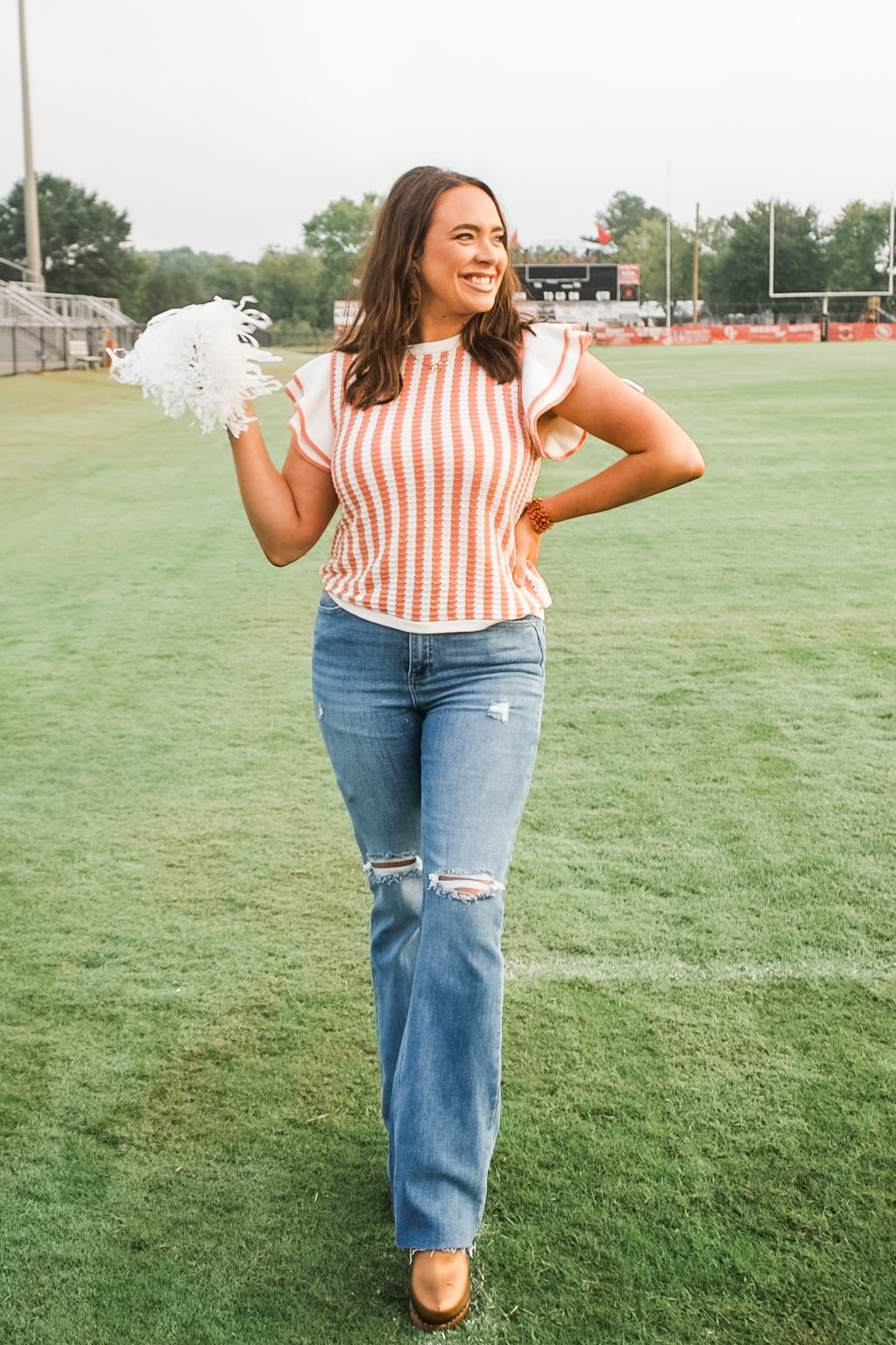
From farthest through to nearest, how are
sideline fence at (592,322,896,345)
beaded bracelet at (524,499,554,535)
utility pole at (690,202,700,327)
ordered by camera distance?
1. utility pole at (690,202,700,327)
2. sideline fence at (592,322,896,345)
3. beaded bracelet at (524,499,554,535)

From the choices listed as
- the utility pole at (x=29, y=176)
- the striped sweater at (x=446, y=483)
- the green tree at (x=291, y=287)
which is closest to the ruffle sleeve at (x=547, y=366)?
the striped sweater at (x=446, y=483)


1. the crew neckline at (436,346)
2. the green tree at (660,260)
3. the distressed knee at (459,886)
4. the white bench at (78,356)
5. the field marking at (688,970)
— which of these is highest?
the green tree at (660,260)

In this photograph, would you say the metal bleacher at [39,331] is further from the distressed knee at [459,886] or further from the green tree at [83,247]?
the distressed knee at [459,886]

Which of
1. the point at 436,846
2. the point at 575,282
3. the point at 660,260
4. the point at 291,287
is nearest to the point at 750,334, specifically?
the point at 575,282

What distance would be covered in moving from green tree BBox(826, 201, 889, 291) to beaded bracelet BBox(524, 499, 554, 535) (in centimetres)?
8926

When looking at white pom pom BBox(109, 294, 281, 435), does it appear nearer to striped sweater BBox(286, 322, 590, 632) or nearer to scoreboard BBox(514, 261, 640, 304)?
striped sweater BBox(286, 322, 590, 632)

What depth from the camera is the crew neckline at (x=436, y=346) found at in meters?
2.51

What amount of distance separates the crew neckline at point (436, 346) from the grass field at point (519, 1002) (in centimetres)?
161

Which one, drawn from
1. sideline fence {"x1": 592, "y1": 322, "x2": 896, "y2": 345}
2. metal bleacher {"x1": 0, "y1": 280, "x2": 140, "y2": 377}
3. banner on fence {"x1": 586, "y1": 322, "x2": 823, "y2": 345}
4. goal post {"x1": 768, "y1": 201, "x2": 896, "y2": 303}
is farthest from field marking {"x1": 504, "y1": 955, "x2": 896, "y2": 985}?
banner on fence {"x1": 586, "y1": 322, "x2": 823, "y2": 345}

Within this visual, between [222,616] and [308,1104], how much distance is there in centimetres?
563

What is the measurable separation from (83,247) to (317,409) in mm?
81344

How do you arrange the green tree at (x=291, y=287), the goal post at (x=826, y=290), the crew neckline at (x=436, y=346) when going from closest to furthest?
the crew neckline at (x=436, y=346), the goal post at (x=826, y=290), the green tree at (x=291, y=287)

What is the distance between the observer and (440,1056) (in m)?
2.33

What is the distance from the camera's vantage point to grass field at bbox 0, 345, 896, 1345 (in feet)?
7.95
